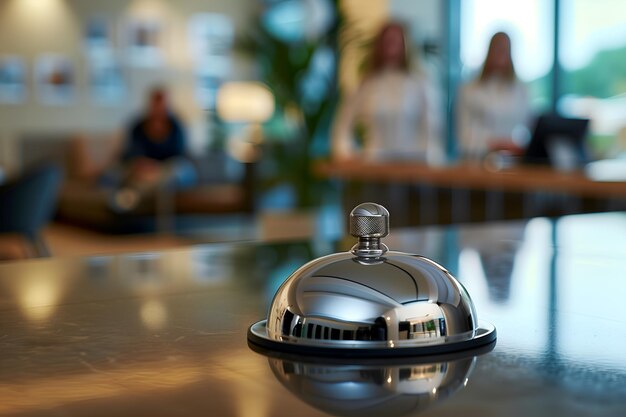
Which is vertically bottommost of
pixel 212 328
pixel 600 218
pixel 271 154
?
pixel 271 154

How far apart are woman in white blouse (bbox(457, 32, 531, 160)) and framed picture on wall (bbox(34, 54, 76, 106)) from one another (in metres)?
7.12

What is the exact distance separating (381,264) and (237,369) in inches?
6.2

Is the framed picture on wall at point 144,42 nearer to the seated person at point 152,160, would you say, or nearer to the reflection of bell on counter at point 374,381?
the seated person at point 152,160

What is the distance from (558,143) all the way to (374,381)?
13.8ft

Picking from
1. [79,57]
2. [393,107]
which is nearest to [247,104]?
[79,57]

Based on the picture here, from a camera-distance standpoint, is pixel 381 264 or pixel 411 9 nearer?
pixel 381 264

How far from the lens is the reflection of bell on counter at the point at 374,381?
59 centimetres

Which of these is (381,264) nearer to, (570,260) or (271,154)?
(570,260)

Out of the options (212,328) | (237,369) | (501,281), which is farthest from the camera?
(501,281)

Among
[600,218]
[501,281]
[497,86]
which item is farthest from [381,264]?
[497,86]

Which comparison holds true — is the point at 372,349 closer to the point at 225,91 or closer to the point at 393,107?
the point at 393,107

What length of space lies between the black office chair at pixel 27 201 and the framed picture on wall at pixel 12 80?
5722 mm

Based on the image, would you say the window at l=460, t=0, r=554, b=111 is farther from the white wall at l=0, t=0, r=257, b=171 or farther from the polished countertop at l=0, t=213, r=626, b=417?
the polished countertop at l=0, t=213, r=626, b=417

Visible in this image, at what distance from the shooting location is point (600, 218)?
205 centimetres
